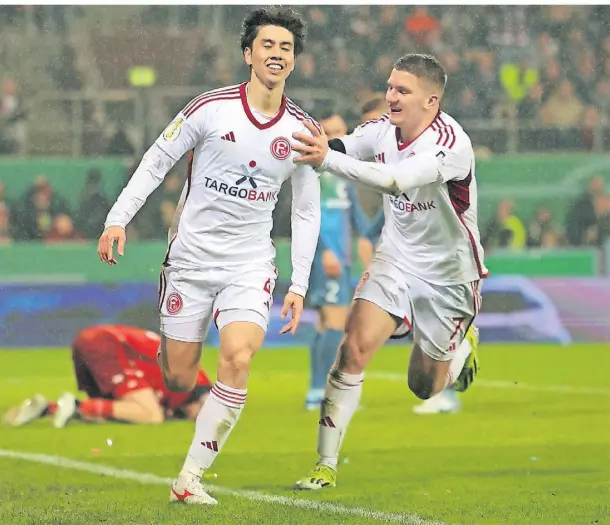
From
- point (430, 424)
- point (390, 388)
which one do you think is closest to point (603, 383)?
point (390, 388)

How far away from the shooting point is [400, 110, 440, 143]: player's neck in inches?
266

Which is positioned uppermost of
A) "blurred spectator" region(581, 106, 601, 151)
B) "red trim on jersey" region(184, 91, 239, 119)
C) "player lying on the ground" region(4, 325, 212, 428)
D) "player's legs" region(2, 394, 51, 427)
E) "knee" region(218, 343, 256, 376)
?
"red trim on jersey" region(184, 91, 239, 119)

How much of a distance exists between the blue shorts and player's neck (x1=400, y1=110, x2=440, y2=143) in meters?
3.00

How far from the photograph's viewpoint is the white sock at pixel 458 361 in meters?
7.46

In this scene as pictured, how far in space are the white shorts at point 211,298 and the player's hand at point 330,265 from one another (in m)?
2.89

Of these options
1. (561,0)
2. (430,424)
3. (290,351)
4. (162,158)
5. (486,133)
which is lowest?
(290,351)

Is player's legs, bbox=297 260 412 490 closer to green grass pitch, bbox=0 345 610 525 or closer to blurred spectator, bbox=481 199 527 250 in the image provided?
green grass pitch, bbox=0 345 610 525

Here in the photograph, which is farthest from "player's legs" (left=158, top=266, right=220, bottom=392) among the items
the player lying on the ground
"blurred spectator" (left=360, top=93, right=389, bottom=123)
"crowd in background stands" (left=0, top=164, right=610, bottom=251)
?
"crowd in background stands" (left=0, top=164, right=610, bottom=251)

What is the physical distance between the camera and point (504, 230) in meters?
13.1

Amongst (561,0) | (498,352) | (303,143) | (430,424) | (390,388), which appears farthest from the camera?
(498,352)

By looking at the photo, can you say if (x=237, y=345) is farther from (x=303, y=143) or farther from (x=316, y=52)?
(x=316, y=52)

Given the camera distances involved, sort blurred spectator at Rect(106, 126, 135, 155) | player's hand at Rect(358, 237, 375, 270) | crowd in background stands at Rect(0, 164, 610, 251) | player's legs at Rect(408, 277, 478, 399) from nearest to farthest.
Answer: player's legs at Rect(408, 277, 478, 399) → player's hand at Rect(358, 237, 375, 270) → crowd in background stands at Rect(0, 164, 610, 251) → blurred spectator at Rect(106, 126, 135, 155)

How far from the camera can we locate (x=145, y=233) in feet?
41.2

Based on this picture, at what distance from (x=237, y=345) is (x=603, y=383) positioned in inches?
246
